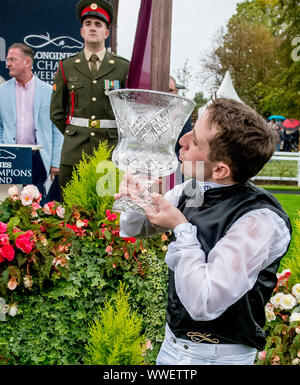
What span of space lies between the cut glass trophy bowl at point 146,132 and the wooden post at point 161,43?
5.17 ft

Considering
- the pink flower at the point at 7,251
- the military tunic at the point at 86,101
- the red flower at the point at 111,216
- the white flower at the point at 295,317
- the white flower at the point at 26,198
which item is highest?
the military tunic at the point at 86,101

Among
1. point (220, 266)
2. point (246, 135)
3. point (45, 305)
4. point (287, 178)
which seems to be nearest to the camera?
point (220, 266)

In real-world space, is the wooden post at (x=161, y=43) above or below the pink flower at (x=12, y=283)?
above

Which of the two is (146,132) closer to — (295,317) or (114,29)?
(295,317)

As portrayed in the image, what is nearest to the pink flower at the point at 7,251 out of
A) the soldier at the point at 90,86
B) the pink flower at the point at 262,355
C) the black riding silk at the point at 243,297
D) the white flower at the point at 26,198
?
the white flower at the point at 26,198

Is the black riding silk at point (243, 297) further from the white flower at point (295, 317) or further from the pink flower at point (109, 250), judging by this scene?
the pink flower at point (109, 250)

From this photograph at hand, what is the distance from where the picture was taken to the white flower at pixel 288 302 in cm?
217

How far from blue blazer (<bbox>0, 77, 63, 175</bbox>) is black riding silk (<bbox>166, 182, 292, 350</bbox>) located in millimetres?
4369

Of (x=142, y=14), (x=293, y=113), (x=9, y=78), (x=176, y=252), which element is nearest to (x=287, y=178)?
(x=293, y=113)

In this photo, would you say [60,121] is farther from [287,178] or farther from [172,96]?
[287,178]

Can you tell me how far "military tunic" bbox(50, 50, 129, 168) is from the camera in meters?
3.97

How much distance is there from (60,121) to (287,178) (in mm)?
9657

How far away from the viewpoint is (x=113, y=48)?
230 inches

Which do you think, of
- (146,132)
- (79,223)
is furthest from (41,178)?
(146,132)
